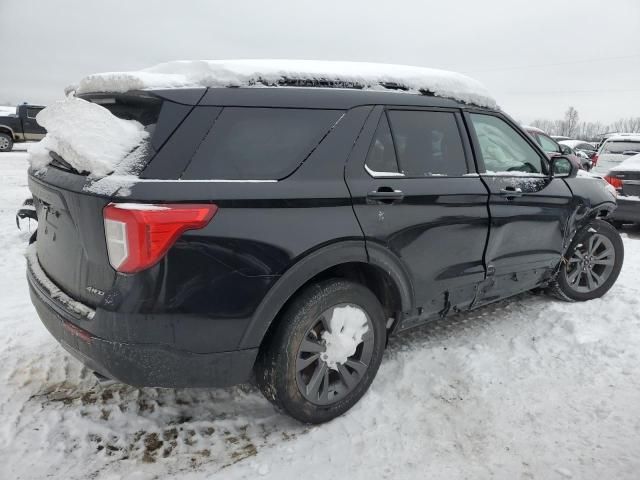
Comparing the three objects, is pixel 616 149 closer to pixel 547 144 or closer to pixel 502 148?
pixel 547 144

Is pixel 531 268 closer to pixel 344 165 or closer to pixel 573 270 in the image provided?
pixel 573 270

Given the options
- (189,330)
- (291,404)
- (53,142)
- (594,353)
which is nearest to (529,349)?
(594,353)

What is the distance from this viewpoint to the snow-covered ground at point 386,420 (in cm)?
225

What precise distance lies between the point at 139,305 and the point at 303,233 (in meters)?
0.79

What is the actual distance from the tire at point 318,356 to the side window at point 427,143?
0.84m

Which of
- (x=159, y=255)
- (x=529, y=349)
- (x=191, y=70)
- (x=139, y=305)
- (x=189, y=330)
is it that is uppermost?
(x=191, y=70)

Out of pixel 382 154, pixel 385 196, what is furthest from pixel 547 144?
pixel 385 196

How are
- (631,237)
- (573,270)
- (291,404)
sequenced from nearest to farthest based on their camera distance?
1. (291,404)
2. (573,270)
3. (631,237)

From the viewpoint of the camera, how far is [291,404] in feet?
7.87

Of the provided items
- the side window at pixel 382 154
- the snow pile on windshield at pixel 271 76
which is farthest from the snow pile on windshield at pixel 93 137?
the side window at pixel 382 154

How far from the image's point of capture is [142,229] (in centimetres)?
190

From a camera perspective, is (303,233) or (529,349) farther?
(529,349)

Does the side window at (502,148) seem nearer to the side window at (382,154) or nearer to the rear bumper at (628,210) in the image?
the side window at (382,154)

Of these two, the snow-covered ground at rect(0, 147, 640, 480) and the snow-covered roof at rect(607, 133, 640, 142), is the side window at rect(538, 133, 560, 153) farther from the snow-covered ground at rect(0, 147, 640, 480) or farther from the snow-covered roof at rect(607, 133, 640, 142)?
the snow-covered ground at rect(0, 147, 640, 480)
